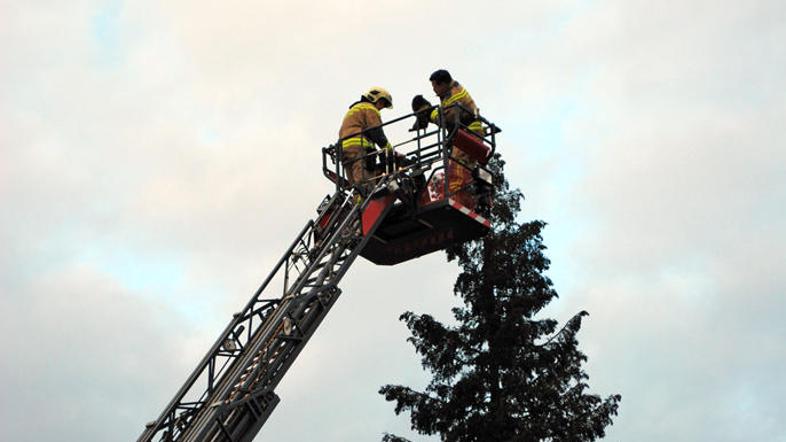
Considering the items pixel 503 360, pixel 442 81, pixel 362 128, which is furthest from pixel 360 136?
pixel 503 360

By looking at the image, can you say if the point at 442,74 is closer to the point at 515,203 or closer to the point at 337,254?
the point at 337,254

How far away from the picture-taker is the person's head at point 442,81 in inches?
781

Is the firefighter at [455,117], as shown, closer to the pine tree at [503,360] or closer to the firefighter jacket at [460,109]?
the firefighter jacket at [460,109]

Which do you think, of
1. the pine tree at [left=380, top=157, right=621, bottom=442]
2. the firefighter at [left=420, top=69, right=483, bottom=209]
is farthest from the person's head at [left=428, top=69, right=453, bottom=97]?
the pine tree at [left=380, top=157, right=621, bottom=442]

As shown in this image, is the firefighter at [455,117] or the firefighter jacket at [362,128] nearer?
the firefighter at [455,117]

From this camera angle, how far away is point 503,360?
2484 centimetres

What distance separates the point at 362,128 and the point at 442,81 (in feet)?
4.69

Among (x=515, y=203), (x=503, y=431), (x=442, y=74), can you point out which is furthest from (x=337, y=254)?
(x=515, y=203)

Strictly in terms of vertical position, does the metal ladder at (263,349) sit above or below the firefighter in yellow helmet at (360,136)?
below

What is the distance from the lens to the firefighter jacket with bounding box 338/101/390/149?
19.6 m

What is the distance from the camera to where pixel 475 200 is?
19.1m

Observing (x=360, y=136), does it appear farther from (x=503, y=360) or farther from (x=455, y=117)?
(x=503, y=360)

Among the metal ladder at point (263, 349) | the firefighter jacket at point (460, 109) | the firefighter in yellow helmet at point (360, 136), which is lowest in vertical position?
the metal ladder at point (263, 349)

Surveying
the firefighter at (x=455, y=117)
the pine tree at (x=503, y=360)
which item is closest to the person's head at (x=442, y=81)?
the firefighter at (x=455, y=117)
